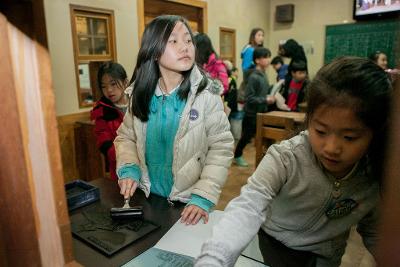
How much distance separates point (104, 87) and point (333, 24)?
5.92 meters

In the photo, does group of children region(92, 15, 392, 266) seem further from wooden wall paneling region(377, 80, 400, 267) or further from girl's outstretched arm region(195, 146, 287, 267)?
wooden wall paneling region(377, 80, 400, 267)

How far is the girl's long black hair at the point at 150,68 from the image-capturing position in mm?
1336

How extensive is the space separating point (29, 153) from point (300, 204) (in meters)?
0.77

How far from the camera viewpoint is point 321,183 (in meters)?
0.89

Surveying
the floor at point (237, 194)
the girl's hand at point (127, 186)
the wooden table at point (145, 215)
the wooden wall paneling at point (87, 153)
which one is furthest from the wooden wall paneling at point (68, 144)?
the girl's hand at point (127, 186)

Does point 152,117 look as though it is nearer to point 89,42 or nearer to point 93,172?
point 93,172

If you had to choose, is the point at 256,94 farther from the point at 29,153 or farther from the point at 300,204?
the point at 29,153

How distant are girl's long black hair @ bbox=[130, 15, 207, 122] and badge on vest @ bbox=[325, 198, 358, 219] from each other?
27.9 inches

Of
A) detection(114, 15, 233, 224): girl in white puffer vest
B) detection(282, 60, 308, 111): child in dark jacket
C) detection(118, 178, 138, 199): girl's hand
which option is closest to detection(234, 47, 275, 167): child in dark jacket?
detection(282, 60, 308, 111): child in dark jacket

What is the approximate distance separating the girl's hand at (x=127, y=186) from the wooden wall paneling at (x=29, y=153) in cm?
77

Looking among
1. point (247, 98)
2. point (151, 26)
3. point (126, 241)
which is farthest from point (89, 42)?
point (126, 241)

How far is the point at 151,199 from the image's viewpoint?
1.23 m

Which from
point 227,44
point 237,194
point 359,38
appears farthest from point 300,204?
point 359,38

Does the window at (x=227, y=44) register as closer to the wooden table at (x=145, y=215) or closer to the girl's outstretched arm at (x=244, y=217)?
the wooden table at (x=145, y=215)
